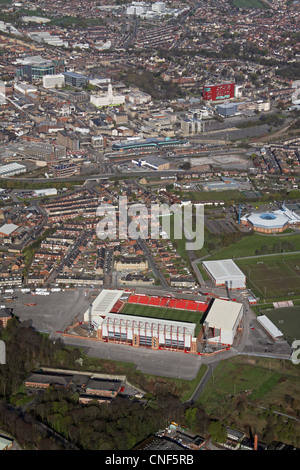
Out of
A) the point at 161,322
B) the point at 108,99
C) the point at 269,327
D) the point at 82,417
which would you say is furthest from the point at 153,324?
the point at 108,99

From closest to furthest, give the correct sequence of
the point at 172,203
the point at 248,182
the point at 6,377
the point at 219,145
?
the point at 6,377 → the point at 172,203 → the point at 248,182 → the point at 219,145

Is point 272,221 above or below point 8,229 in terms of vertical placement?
above

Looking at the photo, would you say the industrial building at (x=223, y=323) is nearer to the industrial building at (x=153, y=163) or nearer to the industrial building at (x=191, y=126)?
the industrial building at (x=153, y=163)

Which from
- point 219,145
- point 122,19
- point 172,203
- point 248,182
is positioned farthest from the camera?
point 122,19

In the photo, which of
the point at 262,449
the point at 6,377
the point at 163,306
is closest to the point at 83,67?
the point at 163,306

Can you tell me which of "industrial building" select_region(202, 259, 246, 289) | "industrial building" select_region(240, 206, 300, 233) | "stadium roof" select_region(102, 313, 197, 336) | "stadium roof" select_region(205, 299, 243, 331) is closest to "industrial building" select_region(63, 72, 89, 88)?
"industrial building" select_region(240, 206, 300, 233)

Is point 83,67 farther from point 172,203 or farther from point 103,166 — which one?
point 172,203

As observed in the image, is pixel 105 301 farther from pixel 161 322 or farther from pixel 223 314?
pixel 223 314
